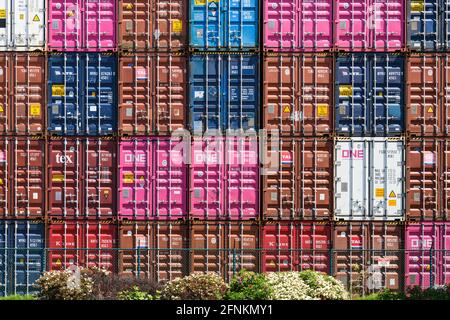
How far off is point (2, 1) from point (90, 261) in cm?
848

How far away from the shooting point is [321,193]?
89.4ft

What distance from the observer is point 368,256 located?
88.1ft

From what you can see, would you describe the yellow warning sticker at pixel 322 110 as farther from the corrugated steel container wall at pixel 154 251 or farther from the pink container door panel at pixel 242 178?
the corrugated steel container wall at pixel 154 251

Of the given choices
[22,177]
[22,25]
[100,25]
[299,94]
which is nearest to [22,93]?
[22,25]

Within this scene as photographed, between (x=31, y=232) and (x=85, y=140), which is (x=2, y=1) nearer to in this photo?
(x=85, y=140)

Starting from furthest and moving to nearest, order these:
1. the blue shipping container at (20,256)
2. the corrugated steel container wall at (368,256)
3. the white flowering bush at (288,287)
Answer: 1. the blue shipping container at (20,256)
2. the corrugated steel container wall at (368,256)
3. the white flowering bush at (288,287)

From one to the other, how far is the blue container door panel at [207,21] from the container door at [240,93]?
2.45 ft

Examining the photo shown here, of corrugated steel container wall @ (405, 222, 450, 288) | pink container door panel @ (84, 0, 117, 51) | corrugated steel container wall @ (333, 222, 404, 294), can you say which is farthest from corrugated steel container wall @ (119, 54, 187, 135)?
corrugated steel container wall @ (405, 222, 450, 288)

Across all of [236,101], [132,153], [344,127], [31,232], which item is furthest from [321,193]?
[31,232]

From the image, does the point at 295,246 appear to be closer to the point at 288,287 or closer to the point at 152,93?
the point at 288,287

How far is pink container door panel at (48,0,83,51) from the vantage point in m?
27.4

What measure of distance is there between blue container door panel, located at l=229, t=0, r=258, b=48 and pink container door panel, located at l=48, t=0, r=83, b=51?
450 centimetres

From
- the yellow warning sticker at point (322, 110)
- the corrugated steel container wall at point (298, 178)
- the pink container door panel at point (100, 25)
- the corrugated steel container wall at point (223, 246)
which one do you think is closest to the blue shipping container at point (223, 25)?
the pink container door panel at point (100, 25)

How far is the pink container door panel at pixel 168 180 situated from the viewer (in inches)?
1069
